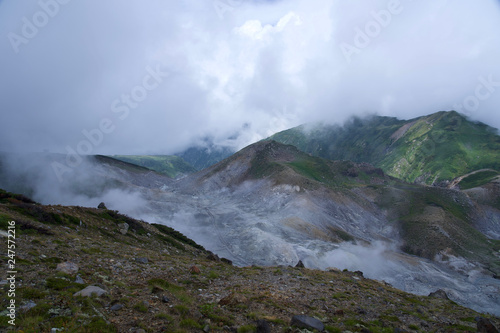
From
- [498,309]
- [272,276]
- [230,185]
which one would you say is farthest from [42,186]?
[498,309]

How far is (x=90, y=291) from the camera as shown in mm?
11758

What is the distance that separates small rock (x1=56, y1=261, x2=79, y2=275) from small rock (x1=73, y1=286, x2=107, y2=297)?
3.21m

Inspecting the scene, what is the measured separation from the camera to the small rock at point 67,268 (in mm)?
14109

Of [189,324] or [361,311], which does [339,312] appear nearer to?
[361,311]

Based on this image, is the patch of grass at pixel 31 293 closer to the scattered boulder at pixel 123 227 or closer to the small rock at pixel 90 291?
the small rock at pixel 90 291

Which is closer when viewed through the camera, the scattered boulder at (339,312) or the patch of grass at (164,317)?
the patch of grass at (164,317)

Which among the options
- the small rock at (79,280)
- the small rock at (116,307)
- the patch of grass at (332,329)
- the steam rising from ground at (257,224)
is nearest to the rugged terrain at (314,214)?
the steam rising from ground at (257,224)

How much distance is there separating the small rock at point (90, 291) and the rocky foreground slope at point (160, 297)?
72 mm

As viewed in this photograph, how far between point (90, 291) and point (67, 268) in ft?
13.8

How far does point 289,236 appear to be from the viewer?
8088 cm

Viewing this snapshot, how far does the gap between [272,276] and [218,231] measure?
6292 cm

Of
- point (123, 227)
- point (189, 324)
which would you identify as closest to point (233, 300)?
point (189, 324)

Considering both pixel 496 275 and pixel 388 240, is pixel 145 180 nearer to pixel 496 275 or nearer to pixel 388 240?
pixel 388 240

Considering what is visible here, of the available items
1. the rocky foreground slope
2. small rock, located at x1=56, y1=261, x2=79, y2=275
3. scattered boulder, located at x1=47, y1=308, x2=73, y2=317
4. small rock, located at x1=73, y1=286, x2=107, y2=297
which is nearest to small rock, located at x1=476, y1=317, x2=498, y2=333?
the rocky foreground slope
